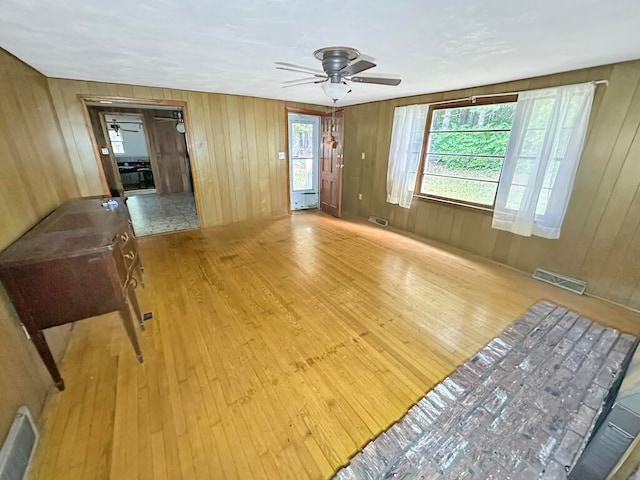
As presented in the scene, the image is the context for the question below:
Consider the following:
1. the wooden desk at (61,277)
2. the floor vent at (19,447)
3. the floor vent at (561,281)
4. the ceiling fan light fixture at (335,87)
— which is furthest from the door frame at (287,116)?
the floor vent at (19,447)

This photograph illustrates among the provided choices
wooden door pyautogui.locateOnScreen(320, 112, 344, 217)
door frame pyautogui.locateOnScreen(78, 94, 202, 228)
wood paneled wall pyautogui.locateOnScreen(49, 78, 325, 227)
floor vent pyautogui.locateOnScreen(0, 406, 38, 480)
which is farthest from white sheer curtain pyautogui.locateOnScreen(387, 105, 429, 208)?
floor vent pyautogui.locateOnScreen(0, 406, 38, 480)

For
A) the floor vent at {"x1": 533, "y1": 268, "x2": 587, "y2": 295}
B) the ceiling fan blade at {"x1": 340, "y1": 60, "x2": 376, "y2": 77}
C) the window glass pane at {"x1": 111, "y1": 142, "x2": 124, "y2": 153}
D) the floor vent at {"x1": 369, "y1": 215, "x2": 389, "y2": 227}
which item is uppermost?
the ceiling fan blade at {"x1": 340, "y1": 60, "x2": 376, "y2": 77}

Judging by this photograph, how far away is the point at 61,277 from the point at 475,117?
4.50 metres

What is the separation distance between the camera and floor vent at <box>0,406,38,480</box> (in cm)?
114

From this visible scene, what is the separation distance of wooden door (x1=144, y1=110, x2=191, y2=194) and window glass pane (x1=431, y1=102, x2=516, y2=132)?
662 centimetres

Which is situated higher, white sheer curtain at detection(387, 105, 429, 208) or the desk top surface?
white sheer curtain at detection(387, 105, 429, 208)

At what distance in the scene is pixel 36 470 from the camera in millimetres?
1265

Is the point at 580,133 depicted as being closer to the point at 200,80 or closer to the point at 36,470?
the point at 200,80

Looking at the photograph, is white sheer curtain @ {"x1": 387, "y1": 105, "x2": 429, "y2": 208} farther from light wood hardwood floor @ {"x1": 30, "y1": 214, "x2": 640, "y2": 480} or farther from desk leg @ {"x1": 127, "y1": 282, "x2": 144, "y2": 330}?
desk leg @ {"x1": 127, "y1": 282, "x2": 144, "y2": 330}

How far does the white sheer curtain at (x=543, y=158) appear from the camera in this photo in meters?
2.62

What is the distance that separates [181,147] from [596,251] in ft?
28.5

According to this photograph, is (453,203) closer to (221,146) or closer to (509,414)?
(509,414)

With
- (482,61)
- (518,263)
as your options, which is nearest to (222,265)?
(482,61)

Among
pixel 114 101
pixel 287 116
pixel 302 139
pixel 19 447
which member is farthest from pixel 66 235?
pixel 302 139
